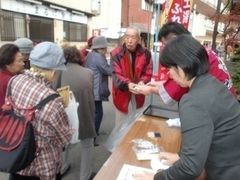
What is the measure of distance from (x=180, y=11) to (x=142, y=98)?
1924 mm

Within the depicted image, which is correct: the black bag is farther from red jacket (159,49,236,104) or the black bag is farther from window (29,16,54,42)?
window (29,16,54,42)

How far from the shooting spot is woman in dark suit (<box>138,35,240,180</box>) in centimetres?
109

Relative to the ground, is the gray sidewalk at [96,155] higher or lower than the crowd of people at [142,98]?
lower

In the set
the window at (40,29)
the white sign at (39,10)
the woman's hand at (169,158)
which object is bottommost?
the woman's hand at (169,158)

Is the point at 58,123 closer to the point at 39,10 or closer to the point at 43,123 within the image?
the point at 43,123

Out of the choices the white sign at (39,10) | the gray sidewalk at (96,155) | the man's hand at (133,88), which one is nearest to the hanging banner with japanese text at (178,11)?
the man's hand at (133,88)

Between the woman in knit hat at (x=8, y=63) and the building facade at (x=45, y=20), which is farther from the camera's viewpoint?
the building facade at (x=45, y=20)

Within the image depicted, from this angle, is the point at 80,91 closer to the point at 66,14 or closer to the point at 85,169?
the point at 85,169

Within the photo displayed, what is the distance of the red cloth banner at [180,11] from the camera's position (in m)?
4.72

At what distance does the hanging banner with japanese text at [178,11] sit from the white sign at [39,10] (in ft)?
21.2

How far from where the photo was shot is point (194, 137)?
1082mm

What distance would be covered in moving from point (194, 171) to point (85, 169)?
2.20 meters

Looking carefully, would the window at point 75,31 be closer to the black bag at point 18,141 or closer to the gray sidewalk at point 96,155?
the gray sidewalk at point 96,155

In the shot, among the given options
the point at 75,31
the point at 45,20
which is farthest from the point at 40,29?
the point at 75,31
